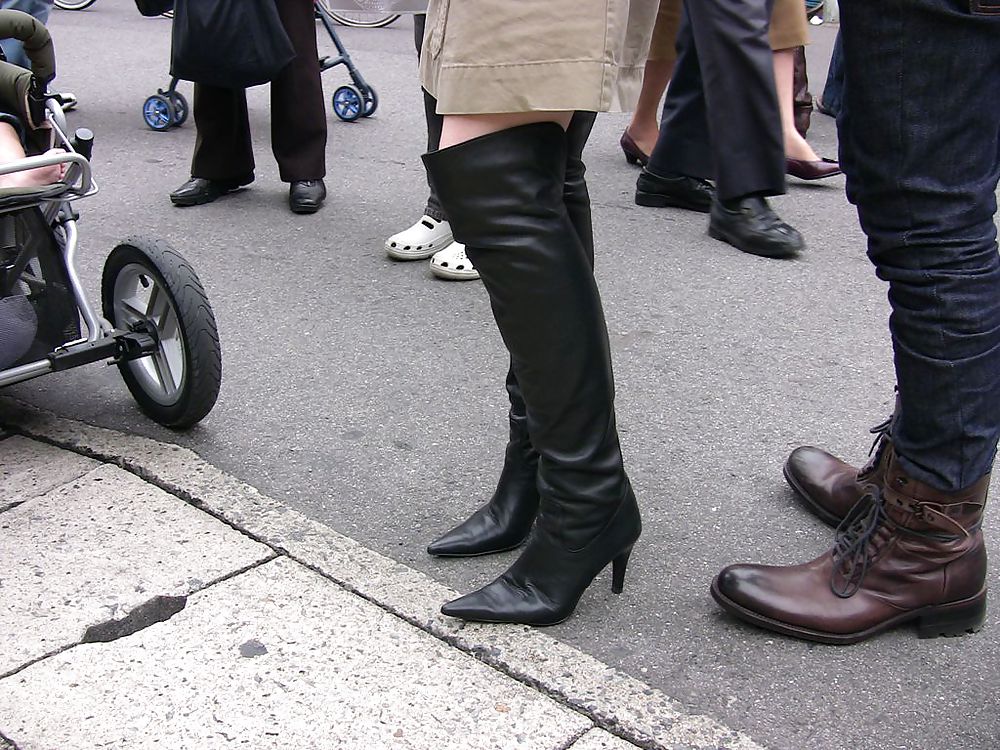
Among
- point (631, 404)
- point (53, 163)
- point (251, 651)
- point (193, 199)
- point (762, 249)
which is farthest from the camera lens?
point (193, 199)

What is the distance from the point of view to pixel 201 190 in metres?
4.84

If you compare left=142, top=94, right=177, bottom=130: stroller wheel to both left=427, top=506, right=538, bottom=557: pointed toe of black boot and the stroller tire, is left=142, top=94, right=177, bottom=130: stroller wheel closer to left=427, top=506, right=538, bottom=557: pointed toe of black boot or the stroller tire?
left=427, top=506, right=538, bottom=557: pointed toe of black boot

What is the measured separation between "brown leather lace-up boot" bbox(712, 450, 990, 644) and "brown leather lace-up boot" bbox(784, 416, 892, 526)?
0.25m

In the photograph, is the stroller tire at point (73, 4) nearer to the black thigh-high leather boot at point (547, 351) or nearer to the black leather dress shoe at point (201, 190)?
the black leather dress shoe at point (201, 190)

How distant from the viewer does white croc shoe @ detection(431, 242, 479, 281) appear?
389 cm

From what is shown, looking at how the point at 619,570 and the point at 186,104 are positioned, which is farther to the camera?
the point at 186,104

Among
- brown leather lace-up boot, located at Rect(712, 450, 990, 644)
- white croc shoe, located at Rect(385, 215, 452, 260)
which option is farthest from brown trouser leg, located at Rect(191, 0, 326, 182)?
brown leather lace-up boot, located at Rect(712, 450, 990, 644)

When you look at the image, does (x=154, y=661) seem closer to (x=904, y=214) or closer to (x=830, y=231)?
(x=904, y=214)

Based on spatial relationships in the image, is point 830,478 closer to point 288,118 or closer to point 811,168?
point 811,168

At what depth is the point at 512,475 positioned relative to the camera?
7.27ft

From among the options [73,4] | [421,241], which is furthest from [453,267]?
[73,4]

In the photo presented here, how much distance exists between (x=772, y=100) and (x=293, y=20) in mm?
1915

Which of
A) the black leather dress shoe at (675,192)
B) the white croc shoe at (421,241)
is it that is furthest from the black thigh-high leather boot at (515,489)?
the black leather dress shoe at (675,192)

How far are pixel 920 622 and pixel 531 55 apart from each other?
1.15 metres
